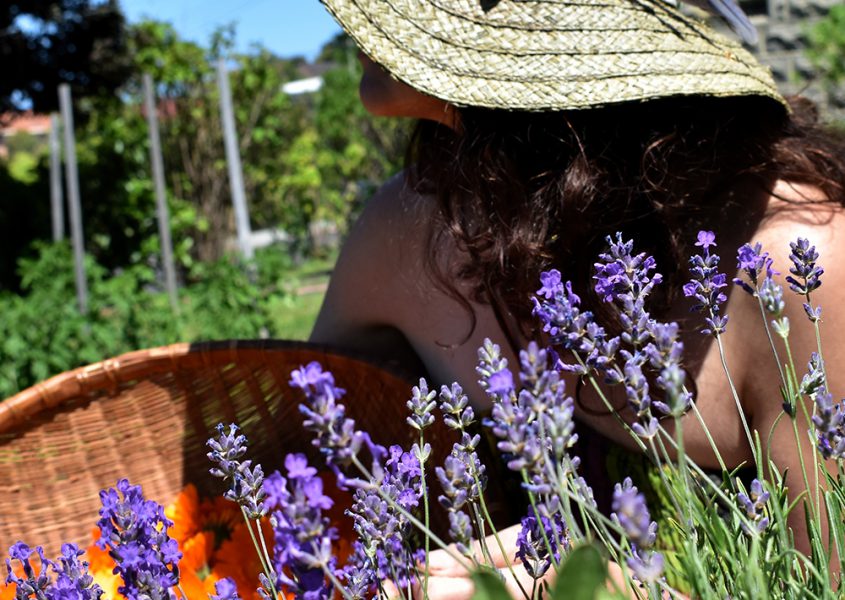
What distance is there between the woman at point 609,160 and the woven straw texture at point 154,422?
0.36m

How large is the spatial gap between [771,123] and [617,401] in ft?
1.70

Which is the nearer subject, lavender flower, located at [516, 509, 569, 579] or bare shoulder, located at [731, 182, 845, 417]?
lavender flower, located at [516, 509, 569, 579]

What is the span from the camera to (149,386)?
175 centimetres

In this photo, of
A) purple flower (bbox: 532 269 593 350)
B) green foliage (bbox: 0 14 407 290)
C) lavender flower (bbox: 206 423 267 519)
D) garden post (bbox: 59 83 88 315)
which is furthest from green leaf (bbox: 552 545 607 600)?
green foliage (bbox: 0 14 407 290)

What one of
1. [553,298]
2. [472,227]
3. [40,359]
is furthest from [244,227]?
[553,298]

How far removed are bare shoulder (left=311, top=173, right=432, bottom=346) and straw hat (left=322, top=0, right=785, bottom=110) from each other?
1.23 feet

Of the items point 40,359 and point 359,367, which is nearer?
point 359,367

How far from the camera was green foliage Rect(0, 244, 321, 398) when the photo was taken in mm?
2961

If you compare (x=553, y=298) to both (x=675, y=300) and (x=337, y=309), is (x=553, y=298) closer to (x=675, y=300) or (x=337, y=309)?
(x=675, y=300)

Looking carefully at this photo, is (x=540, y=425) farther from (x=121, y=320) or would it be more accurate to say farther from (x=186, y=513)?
(x=121, y=320)

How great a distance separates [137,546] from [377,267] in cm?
113

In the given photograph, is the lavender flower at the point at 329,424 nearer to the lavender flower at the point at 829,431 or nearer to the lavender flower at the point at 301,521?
the lavender flower at the point at 301,521

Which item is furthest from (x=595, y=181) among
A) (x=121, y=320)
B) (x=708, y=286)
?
(x=121, y=320)

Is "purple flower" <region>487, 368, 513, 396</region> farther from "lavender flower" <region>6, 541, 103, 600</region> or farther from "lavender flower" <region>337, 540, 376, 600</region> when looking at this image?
"lavender flower" <region>6, 541, 103, 600</region>
